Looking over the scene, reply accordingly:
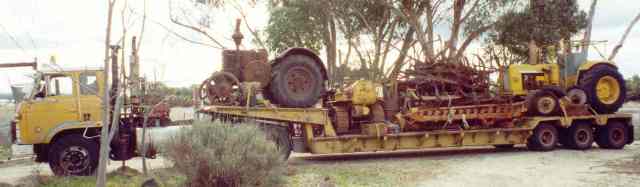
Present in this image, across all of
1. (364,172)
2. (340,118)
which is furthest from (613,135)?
(364,172)

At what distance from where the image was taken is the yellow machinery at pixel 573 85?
16.2m

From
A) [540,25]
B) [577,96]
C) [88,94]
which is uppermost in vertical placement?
[540,25]

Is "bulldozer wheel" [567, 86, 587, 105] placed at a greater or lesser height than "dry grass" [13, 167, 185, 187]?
greater

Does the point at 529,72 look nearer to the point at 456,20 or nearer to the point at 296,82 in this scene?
the point at 296,82

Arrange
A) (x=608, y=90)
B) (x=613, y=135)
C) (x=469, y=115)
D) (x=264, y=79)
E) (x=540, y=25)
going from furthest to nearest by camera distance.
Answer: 1. (x=540, y=25)
2. (x=613, y=135)
3. (x=608, y=90)
4. (x=469, y=115)
5. (x=264, y=79)

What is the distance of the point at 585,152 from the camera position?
1611 cm

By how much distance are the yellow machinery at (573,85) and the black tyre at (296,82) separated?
18.4ft

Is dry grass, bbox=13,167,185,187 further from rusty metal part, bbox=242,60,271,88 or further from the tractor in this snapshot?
rusty metal part, bbox=242,60,271,88

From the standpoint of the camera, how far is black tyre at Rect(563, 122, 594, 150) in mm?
16578

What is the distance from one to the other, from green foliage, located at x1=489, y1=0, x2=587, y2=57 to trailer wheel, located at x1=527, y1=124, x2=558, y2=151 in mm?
7559

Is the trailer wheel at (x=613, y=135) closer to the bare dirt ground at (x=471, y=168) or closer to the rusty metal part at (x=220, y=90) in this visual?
the bare dirt ground at (x=471, y=168)

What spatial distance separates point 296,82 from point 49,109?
515cm

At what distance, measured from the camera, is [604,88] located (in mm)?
16812

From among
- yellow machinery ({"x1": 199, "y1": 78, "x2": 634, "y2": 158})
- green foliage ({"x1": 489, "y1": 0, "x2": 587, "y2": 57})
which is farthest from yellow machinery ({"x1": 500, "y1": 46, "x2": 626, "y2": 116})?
green foliage ({"x1": 489, "y1": 0, "x2": 587, "y2": 57})
